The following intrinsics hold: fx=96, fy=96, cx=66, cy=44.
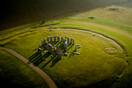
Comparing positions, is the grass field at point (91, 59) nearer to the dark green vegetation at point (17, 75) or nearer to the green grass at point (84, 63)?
the green grass at point (84, 63)

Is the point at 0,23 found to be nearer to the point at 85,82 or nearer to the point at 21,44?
the point at 21,44

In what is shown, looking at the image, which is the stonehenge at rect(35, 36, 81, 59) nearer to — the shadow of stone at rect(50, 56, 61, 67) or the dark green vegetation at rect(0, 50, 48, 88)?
the shadow of stone at rect(50, 56, 61, 67)

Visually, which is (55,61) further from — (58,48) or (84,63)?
(84,63)

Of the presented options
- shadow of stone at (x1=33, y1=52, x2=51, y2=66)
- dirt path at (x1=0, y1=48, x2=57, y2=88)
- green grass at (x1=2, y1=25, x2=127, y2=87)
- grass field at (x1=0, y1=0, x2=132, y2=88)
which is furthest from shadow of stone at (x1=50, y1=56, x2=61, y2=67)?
dirt path at (x1=0, y1=48, x2=57, y2=88)

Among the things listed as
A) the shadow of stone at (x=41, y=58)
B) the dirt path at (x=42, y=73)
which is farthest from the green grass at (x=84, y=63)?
the shadow of stone at (x=41, y=58)

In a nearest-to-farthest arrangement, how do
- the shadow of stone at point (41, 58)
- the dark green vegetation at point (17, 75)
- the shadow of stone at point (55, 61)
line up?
the dark green vegetation at point (17, 75) → the shadow of stone at point (55, 61) → the shadow of stone at point (41, 58)

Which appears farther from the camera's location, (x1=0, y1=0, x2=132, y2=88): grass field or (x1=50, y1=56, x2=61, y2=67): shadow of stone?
(x1=50, y1=56, x2=61, y2=67): shadow of stone

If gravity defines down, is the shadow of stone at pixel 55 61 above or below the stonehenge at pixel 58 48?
below

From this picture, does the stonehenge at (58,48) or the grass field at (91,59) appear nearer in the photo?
the grass field at (91,59)
